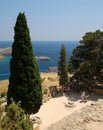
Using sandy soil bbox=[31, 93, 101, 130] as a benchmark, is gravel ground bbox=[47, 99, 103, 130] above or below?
above

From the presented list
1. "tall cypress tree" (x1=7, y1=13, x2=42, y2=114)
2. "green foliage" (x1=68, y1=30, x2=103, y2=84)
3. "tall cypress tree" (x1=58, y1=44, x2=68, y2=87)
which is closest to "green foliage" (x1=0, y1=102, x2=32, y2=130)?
"tall cypress tree" (x1=7, y1=13, x2=42, y2=114)

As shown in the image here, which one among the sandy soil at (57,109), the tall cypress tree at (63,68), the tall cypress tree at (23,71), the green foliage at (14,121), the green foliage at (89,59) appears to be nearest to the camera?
the green foliage at (14,121)

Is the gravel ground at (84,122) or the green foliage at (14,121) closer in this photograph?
the green foliage at (14,121)

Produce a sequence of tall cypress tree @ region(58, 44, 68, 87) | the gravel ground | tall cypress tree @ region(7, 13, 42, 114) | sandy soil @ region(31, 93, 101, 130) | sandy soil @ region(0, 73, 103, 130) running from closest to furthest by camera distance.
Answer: the gravel ground, sandy soil @ region(0, 73, 103, 130), tall cypress tree @ region(7, 13, 42, 114), sandy soil @ region(31, 93, 101, 130), tall cypress tree @ region(58, 44, 68, 87)

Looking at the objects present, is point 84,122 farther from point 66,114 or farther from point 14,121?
point 66,114

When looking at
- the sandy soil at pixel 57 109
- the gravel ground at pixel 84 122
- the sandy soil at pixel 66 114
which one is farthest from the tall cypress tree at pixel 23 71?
the gravel ground at pixel 84 122

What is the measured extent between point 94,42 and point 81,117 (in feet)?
45.4

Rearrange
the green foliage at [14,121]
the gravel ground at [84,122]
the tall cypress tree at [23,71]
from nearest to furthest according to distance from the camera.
Answer: 1. the green foliage at [14,121]
2. the gravel ground at [84,122]
3. the tall cypress tree at [23,71]

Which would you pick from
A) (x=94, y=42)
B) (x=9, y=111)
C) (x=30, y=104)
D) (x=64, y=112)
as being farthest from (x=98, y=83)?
(x=9, y=111)

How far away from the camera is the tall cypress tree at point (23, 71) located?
19.6 m

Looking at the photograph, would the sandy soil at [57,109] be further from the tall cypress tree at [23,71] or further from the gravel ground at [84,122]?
the gravel ground at [84,122]

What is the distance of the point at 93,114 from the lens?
1767 cm

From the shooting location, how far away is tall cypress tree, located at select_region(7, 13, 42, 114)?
19.6 metres

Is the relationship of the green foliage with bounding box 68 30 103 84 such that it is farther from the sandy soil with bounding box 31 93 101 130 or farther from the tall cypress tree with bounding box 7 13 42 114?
the tall cypress tree with bounding box 7 13 42 114
